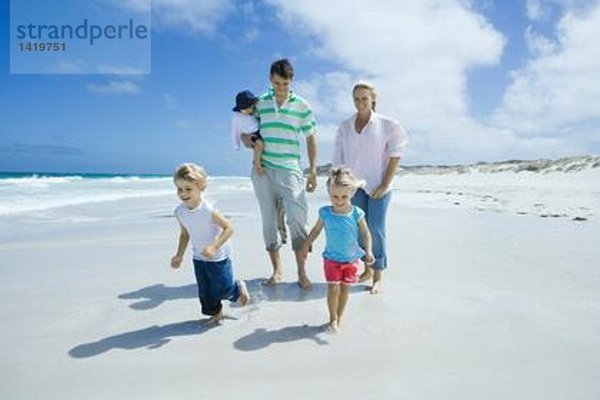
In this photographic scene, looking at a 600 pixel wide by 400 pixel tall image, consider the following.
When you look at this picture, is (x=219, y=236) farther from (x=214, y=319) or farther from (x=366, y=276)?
(x=366, y=276)

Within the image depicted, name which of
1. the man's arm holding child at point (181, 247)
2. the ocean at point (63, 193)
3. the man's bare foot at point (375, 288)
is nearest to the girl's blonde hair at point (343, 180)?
Result: the man's arm holding child at point (181, 247)

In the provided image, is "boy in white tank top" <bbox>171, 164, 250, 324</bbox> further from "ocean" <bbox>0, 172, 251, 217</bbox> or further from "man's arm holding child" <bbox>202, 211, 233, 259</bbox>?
"ocean" <bbox>0, 172, 251, 217</bbox>

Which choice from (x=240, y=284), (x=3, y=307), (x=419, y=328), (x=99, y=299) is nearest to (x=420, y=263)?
(x=419, y=328)

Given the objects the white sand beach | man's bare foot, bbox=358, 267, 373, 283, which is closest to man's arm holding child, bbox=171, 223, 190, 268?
the white sand beach

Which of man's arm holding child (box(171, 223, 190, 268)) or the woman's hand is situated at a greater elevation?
man's arm holding child (box(171, 223, 190, 268))

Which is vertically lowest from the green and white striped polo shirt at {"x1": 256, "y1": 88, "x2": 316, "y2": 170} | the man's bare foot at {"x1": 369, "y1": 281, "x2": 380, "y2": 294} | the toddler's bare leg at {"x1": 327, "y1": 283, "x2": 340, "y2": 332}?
the man's bare foot at {"x1": 369, "y1": 281, "x2": 380, "y2": 294}

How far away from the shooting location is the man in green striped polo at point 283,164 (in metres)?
4.61

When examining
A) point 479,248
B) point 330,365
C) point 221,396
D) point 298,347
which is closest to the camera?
point 221,396

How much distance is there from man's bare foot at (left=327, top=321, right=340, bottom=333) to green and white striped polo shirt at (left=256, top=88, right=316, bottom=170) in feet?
5.63

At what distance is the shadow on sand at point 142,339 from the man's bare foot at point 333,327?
80cm

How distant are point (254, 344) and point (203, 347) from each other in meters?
0.31

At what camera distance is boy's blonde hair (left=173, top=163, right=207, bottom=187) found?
3396 mm

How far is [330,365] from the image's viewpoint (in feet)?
9.31

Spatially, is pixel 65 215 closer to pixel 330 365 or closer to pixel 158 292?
pixel 158 292
